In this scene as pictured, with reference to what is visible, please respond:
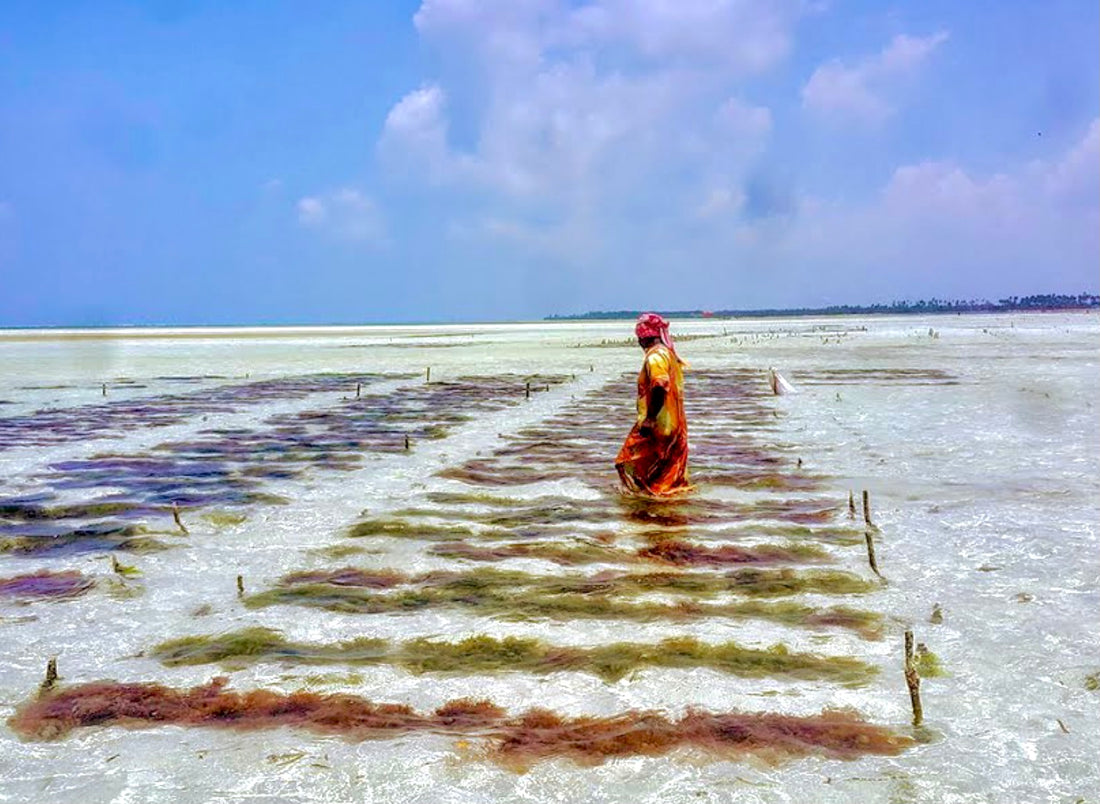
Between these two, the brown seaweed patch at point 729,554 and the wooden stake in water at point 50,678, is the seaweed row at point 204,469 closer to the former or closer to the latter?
the wooden stake in water at point 50,678

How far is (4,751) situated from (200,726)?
2.95 ft

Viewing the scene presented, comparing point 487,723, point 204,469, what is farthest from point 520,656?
point 204,469

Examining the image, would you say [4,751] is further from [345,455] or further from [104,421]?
[104,421]

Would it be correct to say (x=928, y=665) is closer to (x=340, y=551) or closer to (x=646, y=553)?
(x=646, y=553)

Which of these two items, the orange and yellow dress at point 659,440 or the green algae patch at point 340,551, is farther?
the orange and yellow dress at point 659,440

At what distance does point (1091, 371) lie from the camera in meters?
28.1

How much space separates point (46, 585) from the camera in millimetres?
7383

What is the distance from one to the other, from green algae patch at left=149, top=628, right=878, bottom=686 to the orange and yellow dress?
445 centimetres

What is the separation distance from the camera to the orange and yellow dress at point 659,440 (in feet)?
33.1

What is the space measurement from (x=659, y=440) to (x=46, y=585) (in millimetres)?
5988

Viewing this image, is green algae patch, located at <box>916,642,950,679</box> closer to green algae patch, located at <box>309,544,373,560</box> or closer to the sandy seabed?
the sandy seabed

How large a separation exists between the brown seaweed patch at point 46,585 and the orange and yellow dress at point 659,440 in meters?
5.50

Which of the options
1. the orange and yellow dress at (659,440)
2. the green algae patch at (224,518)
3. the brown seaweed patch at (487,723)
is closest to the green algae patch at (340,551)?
the green algae patch at (224,518)

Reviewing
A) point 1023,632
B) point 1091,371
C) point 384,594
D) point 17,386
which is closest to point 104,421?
point 17,386
